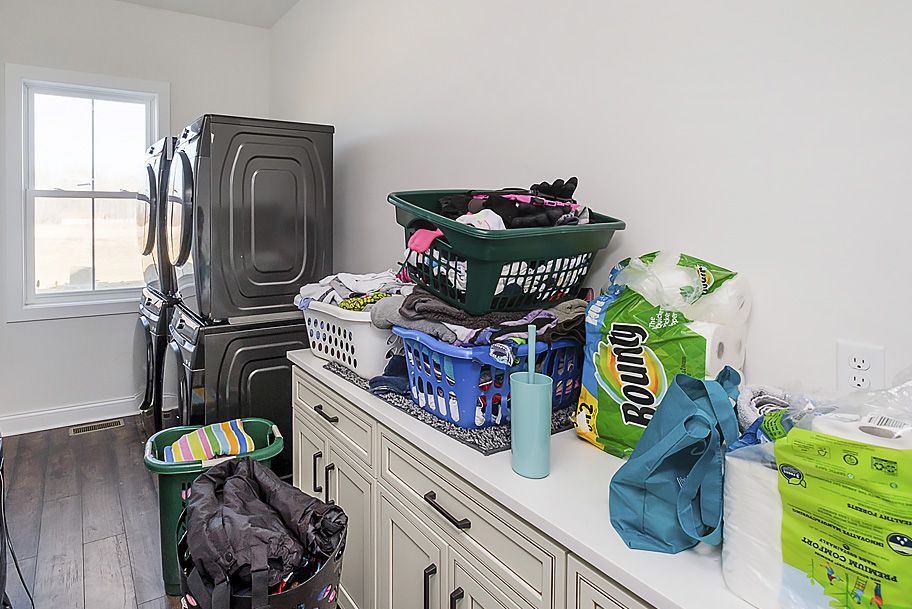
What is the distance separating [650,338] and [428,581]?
2.48ft

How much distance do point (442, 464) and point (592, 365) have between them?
0.40 m

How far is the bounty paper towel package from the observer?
3.80 feet

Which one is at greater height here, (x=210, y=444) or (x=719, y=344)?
(x=719, y=344)

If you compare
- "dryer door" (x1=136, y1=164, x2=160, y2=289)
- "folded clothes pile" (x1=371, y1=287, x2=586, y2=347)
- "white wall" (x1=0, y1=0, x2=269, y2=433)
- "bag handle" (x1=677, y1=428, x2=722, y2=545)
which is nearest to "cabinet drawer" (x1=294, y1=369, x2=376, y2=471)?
"folded clothes pile" (x1=371, y1=287, x2=586, y2=347)

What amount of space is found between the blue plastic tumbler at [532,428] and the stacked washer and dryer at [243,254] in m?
1.80

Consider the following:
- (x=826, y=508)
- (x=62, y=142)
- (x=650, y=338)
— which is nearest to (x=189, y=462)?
(x=650, y=338)

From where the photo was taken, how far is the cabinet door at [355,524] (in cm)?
167

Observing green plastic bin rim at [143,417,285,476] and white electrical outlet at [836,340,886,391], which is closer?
white electrical outlet at [836,340,886,391]

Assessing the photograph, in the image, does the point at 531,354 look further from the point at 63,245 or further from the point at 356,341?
the point at 63,245

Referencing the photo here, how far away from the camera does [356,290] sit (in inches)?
77.5

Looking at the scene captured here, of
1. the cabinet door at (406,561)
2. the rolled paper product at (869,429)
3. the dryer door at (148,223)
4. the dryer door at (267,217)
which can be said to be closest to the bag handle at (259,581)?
the cabinet door at (406,561)

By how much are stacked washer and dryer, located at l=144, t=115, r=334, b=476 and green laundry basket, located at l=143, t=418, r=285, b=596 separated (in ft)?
1.27

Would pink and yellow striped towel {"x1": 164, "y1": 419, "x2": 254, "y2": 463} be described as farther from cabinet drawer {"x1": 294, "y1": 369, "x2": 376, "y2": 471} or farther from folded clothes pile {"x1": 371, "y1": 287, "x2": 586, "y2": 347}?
folded clothes pile {"x1": 371, "y1": 287, "x2": 586, "y2": 347}

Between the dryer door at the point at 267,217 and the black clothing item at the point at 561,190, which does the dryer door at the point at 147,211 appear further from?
the black clothing item at the point at 561,190
